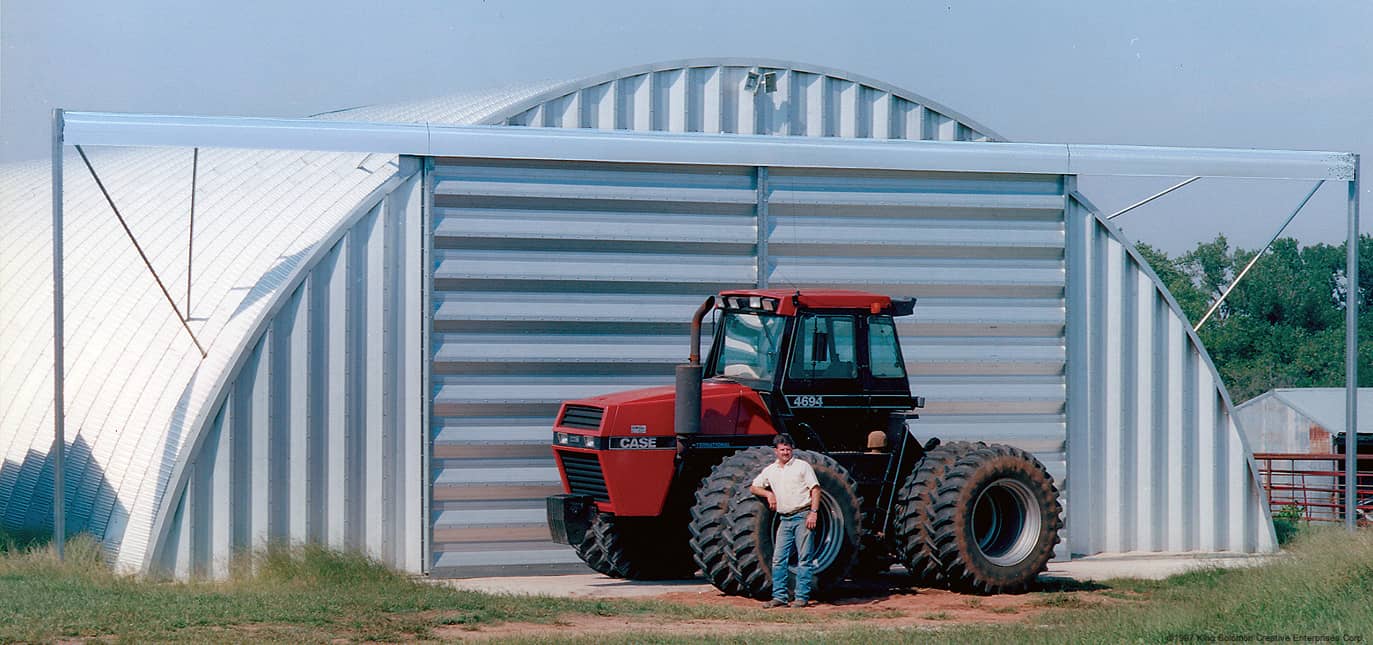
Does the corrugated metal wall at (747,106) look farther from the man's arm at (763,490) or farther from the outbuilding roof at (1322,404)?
the outbuilding roof at (1322,404)

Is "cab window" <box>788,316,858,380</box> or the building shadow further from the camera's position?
the building shadow

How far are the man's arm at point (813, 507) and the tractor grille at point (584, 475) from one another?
2070 mm

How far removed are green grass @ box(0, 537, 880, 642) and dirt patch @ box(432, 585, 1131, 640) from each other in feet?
0.47

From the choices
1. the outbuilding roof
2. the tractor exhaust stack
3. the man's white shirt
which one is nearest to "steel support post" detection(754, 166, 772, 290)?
the tractor exhaust stack

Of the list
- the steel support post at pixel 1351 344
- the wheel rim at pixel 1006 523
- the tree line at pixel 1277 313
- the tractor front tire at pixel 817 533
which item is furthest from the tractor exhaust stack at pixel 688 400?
the tree line at pixel 1277 313

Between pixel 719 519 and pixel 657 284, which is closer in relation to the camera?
pixel 719 519

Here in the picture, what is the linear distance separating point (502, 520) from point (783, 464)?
4.08m

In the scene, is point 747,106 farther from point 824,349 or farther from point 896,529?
point 896,529

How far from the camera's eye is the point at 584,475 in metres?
14.7

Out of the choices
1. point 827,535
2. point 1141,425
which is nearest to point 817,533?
point 827,535

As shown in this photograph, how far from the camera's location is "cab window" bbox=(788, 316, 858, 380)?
14.5 metres

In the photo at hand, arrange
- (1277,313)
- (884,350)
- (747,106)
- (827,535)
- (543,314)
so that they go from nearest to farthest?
(827,535) < (884,350) < (543,314) < (747,106) < (1277,313)

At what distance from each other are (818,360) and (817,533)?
1.76 m

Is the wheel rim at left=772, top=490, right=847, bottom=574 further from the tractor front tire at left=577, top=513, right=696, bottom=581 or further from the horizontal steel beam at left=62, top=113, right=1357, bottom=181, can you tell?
the horizontal steel beam at left=62, top=113, right=1357, bottom=181
